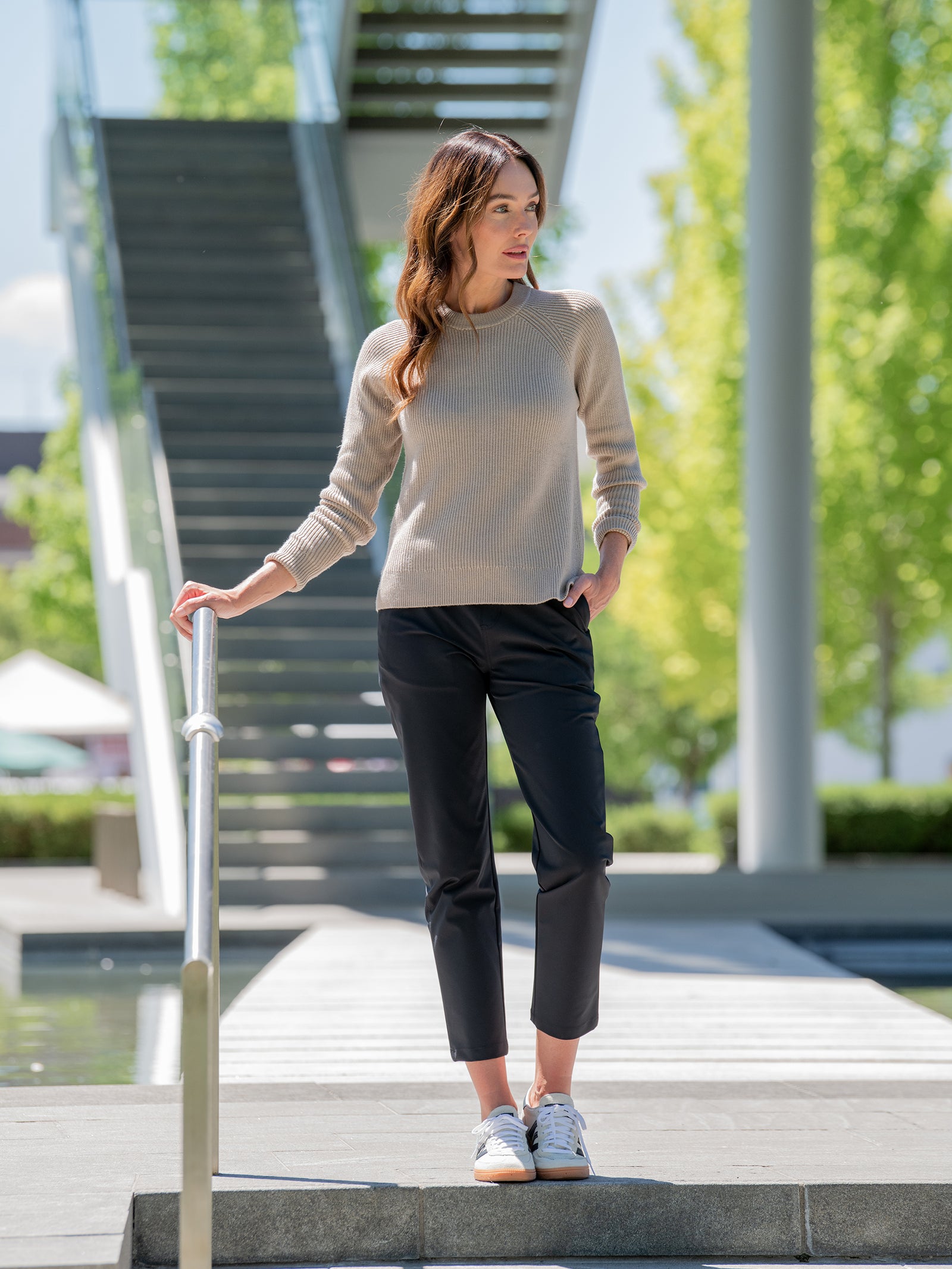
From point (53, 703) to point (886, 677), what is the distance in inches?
294

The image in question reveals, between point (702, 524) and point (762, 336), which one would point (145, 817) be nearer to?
point (762, 336)

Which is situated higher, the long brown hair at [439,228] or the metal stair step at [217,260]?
the metal stair step at [217,260]

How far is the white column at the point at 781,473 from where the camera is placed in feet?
30.3

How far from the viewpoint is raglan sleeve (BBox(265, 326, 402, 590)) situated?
2896 mm

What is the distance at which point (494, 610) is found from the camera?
2725mm

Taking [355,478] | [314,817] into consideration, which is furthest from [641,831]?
[355,478]

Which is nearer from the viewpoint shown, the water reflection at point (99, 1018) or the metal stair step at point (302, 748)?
the water reflection at point (99, 1018)

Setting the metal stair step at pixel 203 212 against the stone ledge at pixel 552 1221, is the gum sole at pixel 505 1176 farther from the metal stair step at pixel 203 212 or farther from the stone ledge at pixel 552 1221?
the metal stair step at pixel 203 212

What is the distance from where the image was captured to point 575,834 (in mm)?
2664

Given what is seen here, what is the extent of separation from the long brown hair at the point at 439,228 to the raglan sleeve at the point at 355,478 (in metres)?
0.08

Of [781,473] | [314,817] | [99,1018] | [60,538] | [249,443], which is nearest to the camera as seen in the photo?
[99,1018]

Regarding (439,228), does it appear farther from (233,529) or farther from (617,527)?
(233,529)

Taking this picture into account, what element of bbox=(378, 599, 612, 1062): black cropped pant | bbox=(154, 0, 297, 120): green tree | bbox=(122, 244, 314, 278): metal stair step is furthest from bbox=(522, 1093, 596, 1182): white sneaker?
bbox=(154, 0, 297, 120): green tree

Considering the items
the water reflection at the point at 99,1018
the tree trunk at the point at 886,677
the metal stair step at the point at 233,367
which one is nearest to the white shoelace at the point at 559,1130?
the water reflection at the point at 99,1018
